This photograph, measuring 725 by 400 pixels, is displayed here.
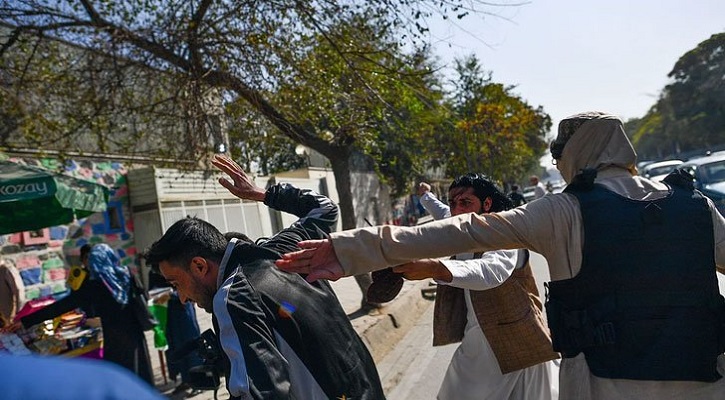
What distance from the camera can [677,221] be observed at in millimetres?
1861

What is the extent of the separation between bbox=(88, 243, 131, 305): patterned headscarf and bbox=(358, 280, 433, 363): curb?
2749mm

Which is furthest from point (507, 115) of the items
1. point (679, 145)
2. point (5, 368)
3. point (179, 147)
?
point (5, 368)

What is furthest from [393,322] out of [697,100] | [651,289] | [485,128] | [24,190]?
[697,100]

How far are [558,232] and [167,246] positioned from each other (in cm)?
149

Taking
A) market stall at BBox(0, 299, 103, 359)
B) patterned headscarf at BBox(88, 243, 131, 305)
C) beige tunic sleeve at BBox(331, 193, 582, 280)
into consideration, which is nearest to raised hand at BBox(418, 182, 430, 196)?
patterned headscarf at BBox(88, 243, 131, 305)

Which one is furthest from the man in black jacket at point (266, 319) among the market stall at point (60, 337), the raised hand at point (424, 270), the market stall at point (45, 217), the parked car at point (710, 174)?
the parked car at point (710, 174)

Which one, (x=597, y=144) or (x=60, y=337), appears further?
(x=60, y=337)

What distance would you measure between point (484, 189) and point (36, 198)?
13.3ft

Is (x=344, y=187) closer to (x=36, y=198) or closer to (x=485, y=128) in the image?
(x=36, y=198)

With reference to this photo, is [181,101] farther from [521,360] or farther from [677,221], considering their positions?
[677,221]

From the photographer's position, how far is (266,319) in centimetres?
203

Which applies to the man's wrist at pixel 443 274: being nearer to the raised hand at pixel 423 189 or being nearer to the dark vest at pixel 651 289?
the dark vest at pixel 651 289

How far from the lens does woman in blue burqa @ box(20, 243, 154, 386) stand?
466cm

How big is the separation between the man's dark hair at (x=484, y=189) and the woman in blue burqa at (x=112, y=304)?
2959 mm
